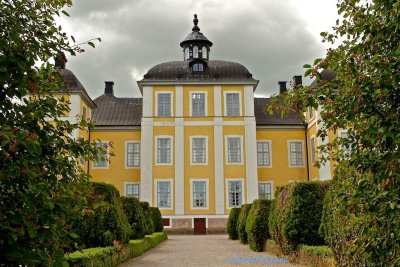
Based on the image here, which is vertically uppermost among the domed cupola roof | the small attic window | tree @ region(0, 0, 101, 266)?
the domed cupola roof

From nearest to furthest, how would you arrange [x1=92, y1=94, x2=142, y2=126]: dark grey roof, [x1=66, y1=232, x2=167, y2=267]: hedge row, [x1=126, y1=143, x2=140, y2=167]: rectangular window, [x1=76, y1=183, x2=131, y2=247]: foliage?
[x1=66, y1=232, x2=167, y2=267]: hedge row → [x1=76, y1=183, x2=131, y2=247]: foliage → [x1=126, y1=143, x2=140, y2=167]: rectangular window → [x1=92, y1=94, x2=142, y2=126]: dark grey roof

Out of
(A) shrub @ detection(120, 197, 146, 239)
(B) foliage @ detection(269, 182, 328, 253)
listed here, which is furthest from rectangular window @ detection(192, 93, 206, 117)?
(B) foliage @ detection(269, 182, 328, 253)

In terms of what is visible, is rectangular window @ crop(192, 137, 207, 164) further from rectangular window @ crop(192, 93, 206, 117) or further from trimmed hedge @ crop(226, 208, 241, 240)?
trimmed hedge @ crop(226, 208, 241, 240)

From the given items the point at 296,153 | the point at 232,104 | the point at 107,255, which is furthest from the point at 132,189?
the point at 107,255

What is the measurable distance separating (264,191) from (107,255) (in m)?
24.2

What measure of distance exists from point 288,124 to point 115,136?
12926 millimetres

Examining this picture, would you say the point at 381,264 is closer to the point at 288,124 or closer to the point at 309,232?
the point at 309,232

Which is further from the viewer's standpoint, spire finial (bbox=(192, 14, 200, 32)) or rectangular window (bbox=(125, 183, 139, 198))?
spire finial (bbox=(192, 14, 200, 32))

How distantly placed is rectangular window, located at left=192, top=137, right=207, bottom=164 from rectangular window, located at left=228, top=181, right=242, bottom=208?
8.36 ft

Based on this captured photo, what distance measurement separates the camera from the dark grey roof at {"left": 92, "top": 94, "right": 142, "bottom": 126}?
114 feet

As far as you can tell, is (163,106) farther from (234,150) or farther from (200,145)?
(234,150)

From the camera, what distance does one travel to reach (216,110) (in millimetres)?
33125

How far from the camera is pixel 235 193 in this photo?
105ft

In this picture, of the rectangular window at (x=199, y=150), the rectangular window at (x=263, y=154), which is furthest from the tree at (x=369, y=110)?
the rectangular window at (x=263, y=154)
